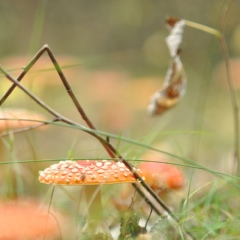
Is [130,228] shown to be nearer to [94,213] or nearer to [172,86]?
[94,213]

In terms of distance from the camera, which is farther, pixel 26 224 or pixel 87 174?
pixel 87 174

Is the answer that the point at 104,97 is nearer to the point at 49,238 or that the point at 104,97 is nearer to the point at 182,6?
the point at 182,6

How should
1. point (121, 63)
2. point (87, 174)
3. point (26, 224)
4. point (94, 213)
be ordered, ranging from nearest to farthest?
point (26, 224) < point (87, 174) < point (94, 213) < point (121, 63)

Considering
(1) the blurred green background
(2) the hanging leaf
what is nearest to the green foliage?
(2) the hanging leaf

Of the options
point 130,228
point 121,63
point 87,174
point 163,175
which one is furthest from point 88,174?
point 121,63

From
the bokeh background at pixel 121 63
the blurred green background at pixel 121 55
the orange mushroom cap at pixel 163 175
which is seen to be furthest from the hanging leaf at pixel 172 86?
the blurred green background at pixel 121 55

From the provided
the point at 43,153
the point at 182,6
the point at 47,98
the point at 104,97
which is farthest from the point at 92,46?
the point at 43,153
